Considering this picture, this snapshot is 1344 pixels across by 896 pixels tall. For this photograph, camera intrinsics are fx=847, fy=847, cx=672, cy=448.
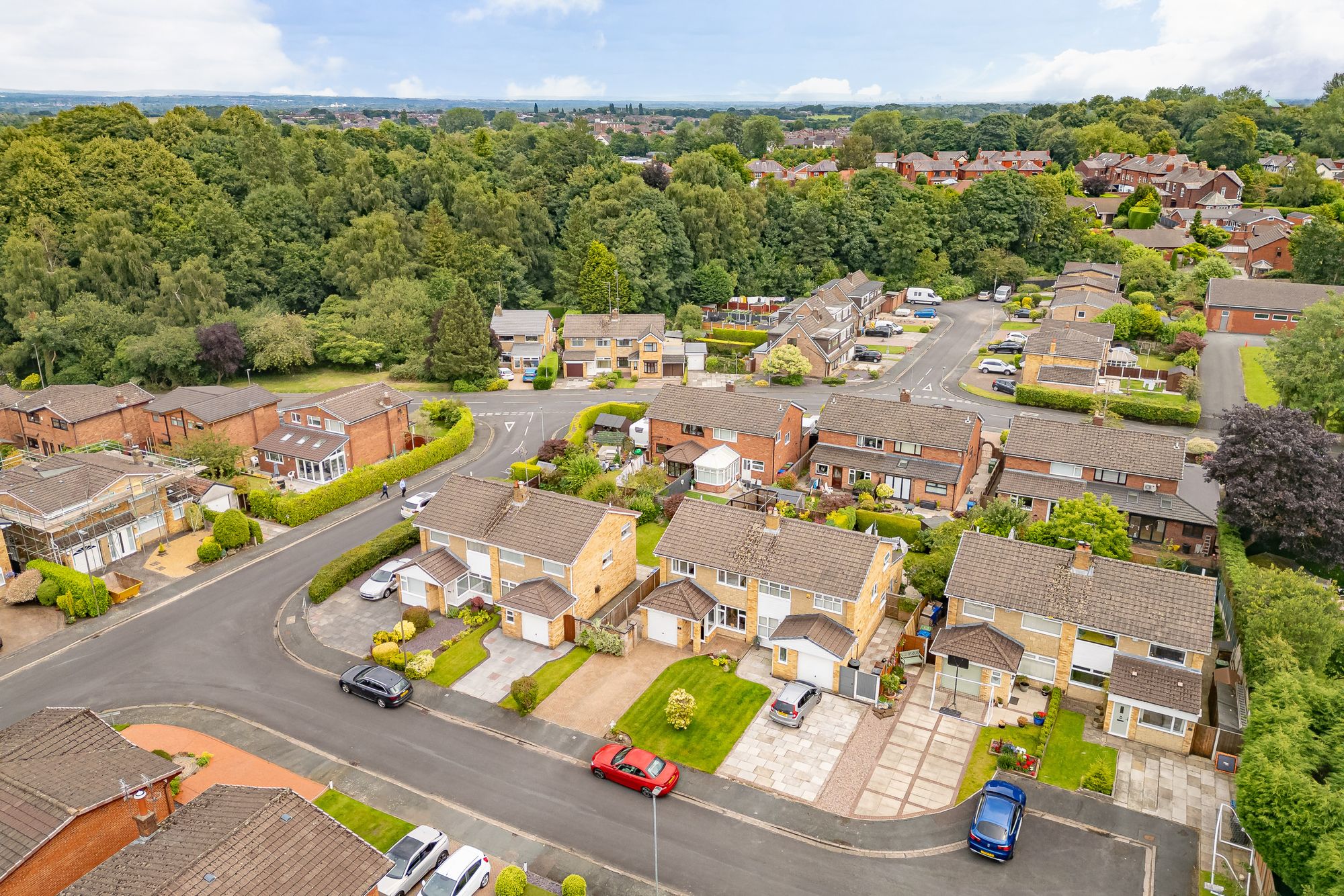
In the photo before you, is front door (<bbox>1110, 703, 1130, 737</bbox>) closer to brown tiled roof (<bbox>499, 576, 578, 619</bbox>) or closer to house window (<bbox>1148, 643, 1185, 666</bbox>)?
house window (<bbox>1148, 643, 1185, 666</bbox>)

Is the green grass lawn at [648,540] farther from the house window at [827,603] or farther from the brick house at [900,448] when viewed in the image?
the house window at [827,603]

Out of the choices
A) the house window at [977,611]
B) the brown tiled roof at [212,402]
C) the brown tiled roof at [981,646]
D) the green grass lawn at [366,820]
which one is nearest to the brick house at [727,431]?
the house window at [977,611]

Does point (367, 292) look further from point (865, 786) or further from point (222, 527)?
point (865, 786)

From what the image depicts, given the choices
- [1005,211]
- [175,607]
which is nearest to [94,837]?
[175,607]

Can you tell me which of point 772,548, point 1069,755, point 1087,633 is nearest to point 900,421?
point 772,548

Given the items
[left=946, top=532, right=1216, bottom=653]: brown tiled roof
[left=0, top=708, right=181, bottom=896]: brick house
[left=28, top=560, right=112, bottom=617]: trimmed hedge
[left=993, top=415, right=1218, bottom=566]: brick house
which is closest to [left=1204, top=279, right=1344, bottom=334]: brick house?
[left=993, top=415, right=1218, bottom=566]: brick house
